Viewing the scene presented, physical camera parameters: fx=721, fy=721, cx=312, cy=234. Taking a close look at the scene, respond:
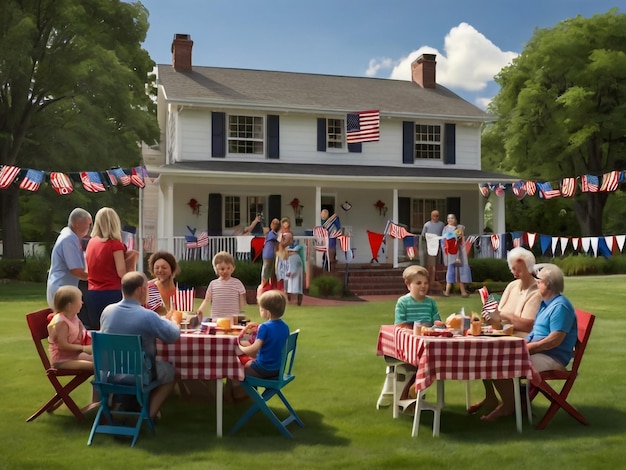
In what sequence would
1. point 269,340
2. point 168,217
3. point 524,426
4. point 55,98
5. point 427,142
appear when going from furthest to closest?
1. point 55,98
2. point 427,142
3. point 168,217
4. point 524,426
5. point 269,340

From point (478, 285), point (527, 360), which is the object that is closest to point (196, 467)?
point (527, 360)

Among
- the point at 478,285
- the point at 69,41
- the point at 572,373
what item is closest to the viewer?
the point at 572,373

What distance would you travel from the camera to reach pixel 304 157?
2253 cm

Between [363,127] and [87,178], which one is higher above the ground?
[363,127]

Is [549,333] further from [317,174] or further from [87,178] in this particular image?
[317,174]

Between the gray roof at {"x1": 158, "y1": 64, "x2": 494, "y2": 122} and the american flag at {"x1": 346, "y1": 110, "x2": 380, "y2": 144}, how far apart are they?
68 centimetres

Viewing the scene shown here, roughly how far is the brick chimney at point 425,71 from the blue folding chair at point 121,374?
2354 cm

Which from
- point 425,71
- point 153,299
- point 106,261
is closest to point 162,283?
point 153,299

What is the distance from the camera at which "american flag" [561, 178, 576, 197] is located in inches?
712

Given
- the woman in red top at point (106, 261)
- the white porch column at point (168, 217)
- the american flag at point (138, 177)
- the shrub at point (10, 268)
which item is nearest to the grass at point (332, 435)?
the woman in red top at point (106, 261)

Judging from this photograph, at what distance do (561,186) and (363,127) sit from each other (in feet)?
20.4

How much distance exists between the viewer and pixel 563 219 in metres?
39.0

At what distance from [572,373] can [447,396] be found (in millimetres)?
1538

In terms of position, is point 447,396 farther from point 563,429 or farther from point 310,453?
point 310,453
